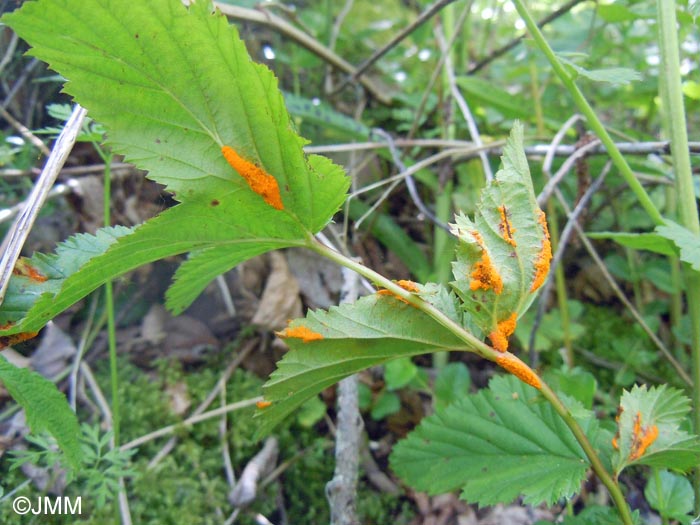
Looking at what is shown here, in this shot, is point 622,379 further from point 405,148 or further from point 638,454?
point 405,148

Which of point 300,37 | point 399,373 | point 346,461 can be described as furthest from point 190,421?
point 300,37

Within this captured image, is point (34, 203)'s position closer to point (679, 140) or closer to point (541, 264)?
point (541, 264)

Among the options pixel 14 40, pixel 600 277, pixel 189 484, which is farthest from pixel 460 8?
pixel 189 484

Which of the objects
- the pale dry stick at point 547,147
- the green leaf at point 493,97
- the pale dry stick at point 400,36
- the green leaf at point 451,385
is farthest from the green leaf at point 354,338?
the green leaf at point 493,97

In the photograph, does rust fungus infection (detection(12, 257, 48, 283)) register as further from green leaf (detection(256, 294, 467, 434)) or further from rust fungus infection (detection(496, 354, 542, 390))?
rust fungus infection (detection(496, 354, 542, 390))

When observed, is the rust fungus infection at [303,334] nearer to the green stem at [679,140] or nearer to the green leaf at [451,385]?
the green stem at [679,140]
